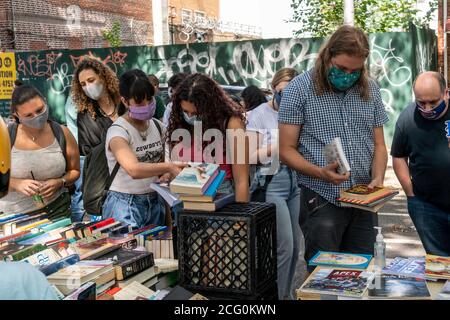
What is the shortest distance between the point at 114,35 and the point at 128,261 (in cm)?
2109

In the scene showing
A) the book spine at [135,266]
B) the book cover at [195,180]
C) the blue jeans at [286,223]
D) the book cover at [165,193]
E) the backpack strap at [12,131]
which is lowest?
the blue jeans at [286,223]

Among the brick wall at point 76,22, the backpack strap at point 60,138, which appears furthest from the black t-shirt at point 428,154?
the brick wall at point 76,22

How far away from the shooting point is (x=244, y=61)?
13.0 m

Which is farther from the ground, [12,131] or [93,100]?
[93,100]

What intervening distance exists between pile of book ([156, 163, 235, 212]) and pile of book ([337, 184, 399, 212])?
807mm

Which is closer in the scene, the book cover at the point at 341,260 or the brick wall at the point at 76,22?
the book cover at the point at 341,260

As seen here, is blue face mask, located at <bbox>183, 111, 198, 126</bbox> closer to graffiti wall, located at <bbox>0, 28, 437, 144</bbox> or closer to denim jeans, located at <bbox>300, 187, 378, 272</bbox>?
denim jeans, located at <bbox>300, 187, 378, 272</bbox>

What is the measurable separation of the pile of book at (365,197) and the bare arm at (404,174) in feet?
3.55

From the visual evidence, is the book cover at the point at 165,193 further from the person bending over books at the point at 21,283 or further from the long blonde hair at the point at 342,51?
the person bending over books at the point at 21,283

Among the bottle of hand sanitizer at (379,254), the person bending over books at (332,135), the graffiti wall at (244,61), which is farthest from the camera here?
the graffiti wall at (244,61)

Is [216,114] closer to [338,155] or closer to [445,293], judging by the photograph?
[338,155]

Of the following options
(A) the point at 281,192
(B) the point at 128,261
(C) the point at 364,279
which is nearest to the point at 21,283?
(B) the point at 128,261

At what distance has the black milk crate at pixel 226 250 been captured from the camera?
7.47 feet
